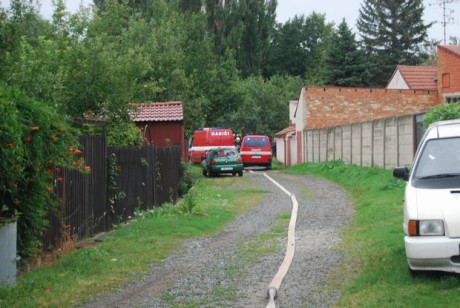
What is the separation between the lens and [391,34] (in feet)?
239

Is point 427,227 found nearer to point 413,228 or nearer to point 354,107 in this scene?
point 413,228

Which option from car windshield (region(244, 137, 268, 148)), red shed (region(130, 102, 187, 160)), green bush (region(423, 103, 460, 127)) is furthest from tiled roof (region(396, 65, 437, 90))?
green bush (region(423, 103, 460, 127))

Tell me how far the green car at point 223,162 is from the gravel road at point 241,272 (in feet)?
55.3

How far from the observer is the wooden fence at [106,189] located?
1064cm

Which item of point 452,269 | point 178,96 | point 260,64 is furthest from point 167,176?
point 260,64

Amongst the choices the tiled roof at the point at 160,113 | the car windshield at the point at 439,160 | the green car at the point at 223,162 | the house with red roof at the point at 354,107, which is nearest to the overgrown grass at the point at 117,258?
the car windshield at the point at 439,160

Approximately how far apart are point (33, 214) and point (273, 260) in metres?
3.40

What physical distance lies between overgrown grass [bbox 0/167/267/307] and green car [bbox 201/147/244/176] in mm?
14394

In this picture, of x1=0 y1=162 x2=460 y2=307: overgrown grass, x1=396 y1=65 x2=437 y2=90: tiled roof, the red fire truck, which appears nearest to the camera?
x1=0 y1=162 x2=460 y2=307: overgrown grass

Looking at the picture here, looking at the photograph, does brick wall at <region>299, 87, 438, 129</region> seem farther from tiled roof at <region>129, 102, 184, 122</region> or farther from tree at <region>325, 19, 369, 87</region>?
tiled roof at <region>129, 102, 184, 122</region>

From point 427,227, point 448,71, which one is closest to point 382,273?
point 427,227

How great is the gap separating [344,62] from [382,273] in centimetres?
5815

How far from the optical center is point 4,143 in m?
7.40

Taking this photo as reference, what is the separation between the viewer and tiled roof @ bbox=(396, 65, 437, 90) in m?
51.1
